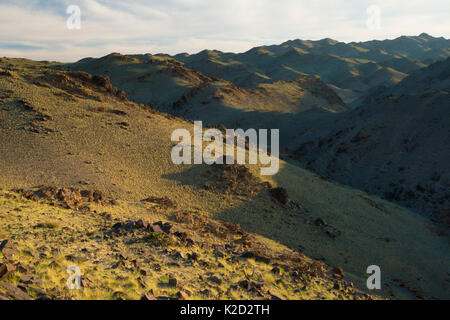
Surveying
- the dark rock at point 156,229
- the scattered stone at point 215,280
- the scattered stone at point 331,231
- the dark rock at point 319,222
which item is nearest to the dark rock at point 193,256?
the scattered stone at point 215,280

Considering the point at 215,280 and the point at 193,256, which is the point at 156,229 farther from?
the point at 215,280

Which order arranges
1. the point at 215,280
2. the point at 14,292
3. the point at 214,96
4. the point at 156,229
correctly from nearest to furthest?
the point at 14,292
the point at 215,280
the point at 156,229
the point at 214,96

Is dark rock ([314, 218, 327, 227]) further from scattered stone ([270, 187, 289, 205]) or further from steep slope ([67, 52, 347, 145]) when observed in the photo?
steep slope ([67, 52, 347, 145])

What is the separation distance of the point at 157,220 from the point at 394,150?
91.2 feet

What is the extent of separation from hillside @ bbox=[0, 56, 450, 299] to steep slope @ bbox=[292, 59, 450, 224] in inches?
178

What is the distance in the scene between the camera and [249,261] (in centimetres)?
1122

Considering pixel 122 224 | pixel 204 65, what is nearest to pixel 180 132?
pixel 122 224

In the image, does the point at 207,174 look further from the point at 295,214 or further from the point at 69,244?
the point at 69,244

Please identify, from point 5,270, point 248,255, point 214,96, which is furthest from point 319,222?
point 214,96

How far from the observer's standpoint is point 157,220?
13.6 metres

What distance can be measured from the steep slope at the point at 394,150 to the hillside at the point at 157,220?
452 cm

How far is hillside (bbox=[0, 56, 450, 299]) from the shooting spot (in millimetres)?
8875

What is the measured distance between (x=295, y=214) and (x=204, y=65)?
97.1 m

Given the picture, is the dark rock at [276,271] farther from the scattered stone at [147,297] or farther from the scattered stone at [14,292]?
the scattered stone at [14,292]
